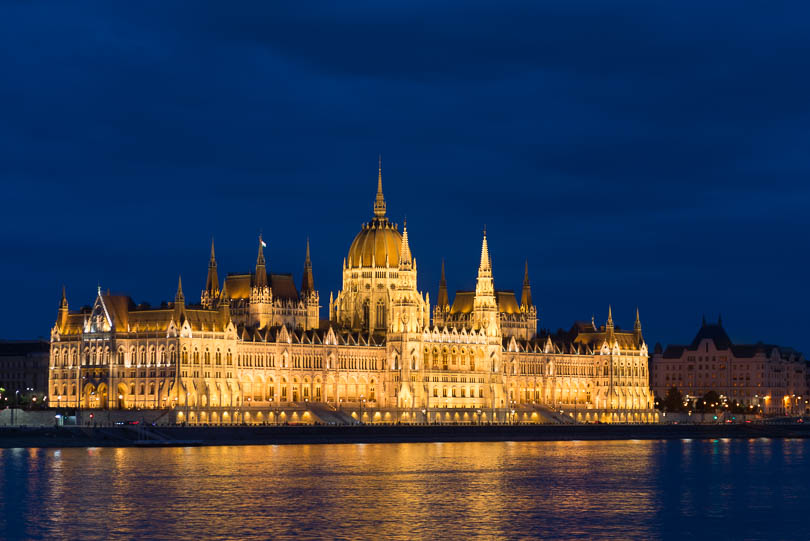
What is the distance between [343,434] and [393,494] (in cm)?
6598

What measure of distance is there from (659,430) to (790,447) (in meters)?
28.5

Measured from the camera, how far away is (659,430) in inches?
7623

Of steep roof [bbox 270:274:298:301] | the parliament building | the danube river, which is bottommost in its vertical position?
the danube river

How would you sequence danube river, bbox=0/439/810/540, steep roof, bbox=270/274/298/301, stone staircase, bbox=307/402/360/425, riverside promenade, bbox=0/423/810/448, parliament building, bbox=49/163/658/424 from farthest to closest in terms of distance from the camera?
steep roof, bbox=270/274/298/301
stone staircase, bbox=307/402/360/425
parliament building, bbox=49/163/658/424
riverside promenade, bbox=0/423/810/448
danube river, bbox=0/439/810/540

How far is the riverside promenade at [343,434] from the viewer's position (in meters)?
148

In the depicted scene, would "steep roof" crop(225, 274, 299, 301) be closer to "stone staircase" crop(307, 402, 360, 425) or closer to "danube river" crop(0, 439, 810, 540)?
"stone staircase" crop(307, 402, 360, 425)

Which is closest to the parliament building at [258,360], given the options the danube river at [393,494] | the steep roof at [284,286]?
the steep roof at [284,286]

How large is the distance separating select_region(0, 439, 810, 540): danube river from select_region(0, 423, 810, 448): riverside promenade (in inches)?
239

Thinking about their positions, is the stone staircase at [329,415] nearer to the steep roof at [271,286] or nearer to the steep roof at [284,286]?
the steep roof at [284,286]

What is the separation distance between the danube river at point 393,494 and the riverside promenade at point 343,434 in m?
6.06

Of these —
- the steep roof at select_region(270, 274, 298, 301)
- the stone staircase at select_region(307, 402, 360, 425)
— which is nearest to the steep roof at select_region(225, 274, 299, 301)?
the steep roof at select_region(270, 274, 298, 301)

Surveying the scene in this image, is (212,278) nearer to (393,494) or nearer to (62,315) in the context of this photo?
(62,315)

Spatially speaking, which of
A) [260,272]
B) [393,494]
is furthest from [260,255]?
[393,494]

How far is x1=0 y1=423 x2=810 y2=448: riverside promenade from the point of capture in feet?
486
